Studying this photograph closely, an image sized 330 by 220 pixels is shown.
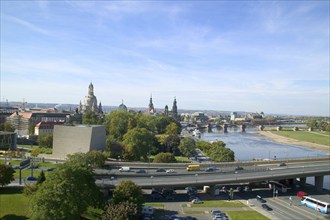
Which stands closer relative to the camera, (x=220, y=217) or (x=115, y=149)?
(x=220, y=217)

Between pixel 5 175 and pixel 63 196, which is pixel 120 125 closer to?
pixel 5 175

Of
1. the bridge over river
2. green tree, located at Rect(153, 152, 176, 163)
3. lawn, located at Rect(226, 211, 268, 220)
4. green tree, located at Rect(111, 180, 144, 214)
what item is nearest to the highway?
the bridge over river

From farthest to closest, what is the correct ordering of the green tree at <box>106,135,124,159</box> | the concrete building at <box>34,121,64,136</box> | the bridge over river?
the concrete building at <box>34,121,64,136</box>
the green tree at <box>106,135,124,159</box>
the bridge over river

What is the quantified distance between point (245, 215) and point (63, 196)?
15789mm

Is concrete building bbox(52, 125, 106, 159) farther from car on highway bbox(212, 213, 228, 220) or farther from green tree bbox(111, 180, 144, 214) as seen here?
car on highway bbox(212, 213, 228, 220)

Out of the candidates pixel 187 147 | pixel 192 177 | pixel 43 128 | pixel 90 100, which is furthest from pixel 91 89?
pixel 192 177

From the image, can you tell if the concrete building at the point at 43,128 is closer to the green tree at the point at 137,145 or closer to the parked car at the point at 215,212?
the green tree at the point at 137,145

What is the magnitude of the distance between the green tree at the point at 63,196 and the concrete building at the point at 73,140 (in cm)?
2447

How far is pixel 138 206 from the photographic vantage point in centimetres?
2627

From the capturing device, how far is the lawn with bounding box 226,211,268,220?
28.0m

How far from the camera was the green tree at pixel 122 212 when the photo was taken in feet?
76.6

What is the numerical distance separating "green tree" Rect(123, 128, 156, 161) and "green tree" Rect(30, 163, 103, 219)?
2852 centimetres

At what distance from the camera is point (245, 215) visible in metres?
28.8

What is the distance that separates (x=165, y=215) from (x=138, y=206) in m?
3.23
